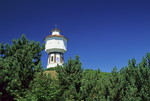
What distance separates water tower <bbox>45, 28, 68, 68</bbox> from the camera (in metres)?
44.9

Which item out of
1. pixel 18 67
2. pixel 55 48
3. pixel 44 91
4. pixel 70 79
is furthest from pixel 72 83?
pixel 55 48

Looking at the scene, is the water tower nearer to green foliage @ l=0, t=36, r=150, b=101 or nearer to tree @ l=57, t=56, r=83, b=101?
green foliage @ l=0, t=36, r=150, b=101

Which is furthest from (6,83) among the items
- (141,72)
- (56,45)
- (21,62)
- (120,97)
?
(56,45)

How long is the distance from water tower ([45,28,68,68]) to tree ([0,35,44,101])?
2322cm

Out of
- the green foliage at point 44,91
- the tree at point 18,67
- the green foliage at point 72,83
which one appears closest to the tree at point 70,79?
the green foliage at point 72,83

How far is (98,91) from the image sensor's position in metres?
14.9

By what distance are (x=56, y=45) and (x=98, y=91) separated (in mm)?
30820

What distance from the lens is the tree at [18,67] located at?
15.9 meters

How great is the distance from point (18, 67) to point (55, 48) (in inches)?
1089

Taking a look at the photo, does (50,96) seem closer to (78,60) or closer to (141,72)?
(78,60)

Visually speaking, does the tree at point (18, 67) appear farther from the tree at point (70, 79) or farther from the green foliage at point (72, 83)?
the tree at point (70, 79)

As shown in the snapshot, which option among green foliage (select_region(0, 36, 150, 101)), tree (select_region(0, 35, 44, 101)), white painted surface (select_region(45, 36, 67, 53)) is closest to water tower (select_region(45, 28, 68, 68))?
white painted surface (select_region(45, 36, 67, 53))

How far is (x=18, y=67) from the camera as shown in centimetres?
1691

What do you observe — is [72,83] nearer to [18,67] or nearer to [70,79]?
[70,79]
